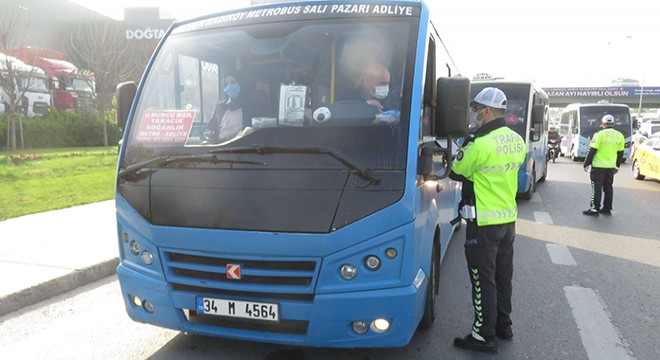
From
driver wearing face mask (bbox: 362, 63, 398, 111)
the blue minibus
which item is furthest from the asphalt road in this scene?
driver wearing face mask (bbox: 362, 63, 398, 111)

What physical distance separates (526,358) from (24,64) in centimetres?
2064

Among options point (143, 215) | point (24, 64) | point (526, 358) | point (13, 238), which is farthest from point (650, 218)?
point (24, 64)

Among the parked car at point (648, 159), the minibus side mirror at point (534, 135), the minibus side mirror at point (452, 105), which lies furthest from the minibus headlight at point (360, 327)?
the parked car at point (648, 159)

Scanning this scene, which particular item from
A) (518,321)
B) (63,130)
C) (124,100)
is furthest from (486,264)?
(63,130)

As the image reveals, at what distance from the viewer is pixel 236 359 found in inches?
134

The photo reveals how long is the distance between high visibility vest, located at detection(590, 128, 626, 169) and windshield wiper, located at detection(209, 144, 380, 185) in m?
7.49

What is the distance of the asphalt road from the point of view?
3555mm

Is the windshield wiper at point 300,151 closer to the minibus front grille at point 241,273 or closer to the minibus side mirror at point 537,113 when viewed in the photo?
the minibus front grille at point 241,273

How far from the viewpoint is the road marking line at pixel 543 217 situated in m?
8.43

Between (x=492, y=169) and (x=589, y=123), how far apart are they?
68.6 ft

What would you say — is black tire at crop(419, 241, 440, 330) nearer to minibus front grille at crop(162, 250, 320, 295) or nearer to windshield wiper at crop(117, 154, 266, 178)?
minibus front grille at crop(162, 250, 320, 295)

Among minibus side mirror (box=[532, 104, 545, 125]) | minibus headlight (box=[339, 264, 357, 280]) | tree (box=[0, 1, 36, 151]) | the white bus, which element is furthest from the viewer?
the white bus

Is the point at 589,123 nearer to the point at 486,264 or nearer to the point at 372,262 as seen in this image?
the point at 486,264

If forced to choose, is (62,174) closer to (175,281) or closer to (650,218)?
(175,281)
